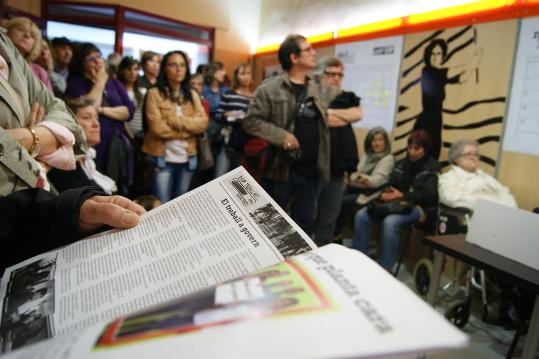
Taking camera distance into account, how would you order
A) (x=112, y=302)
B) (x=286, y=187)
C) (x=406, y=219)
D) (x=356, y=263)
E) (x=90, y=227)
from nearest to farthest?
(x=356, y=263) → (x=112, y=302) → (x=90, y=227) → (x=286, y=187) → (x=406, y=219)

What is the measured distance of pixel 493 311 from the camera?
2.76 metres

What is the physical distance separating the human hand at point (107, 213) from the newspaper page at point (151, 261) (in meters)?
0.02

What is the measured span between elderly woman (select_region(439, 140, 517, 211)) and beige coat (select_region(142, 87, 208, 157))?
196 cm

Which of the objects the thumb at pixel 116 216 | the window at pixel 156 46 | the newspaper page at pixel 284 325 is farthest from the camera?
the window at pixel 156 46

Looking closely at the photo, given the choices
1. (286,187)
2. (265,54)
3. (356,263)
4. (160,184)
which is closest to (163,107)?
(160,184)

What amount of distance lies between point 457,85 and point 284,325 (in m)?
3.57

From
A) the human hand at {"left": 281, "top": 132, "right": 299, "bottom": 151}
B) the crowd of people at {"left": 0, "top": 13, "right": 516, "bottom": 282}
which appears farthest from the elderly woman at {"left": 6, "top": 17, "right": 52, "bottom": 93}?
the human hand at {"left": 281, "top": 132, "right": 299, "bottom": 151}

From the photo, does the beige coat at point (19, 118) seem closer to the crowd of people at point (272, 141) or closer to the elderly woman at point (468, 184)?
the crowd of people at point (272, 141)

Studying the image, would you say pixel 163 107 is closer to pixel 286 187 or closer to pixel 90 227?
pixel 286 187

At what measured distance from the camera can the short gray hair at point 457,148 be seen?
3100mm

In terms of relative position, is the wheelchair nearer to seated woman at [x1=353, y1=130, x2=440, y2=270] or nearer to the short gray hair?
seated woman at [x1=353, y1=130, x2=440, y2=270]

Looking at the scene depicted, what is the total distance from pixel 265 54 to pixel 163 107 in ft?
13.2

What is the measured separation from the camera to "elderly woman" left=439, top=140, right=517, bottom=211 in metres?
2.92

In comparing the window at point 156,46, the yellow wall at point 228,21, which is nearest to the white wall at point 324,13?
the yellow wall at point 228,21
